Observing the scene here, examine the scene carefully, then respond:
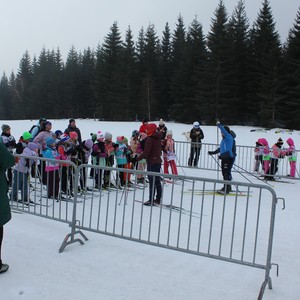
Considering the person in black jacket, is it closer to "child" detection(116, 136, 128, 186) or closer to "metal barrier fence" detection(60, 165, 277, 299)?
"child" detection(116, 136, 128, 186)

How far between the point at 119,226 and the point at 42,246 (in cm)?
150

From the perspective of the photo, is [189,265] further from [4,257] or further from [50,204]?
[50,204]

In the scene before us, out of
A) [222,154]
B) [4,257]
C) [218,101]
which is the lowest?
[4,257]

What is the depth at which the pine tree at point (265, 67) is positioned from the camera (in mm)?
38094

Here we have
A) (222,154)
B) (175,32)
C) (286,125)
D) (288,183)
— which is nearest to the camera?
(222,154)

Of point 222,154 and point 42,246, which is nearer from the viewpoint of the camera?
point 42,246

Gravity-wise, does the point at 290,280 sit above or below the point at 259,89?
below

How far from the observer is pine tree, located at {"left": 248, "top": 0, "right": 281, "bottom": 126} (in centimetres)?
3809

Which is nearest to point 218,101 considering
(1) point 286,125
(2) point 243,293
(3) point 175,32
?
(1) point 286,125

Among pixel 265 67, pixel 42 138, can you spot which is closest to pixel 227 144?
pixel 42 138

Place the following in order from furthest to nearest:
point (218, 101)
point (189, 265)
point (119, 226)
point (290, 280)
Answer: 1. point (218, 101)
2. point (119, 226)
3. point (189, 265)
4. point (290, 280)

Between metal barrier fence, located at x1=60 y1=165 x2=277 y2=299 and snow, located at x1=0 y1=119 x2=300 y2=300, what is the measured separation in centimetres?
20

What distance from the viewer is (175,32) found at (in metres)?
58.0

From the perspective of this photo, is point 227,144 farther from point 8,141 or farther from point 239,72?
point 239,72
